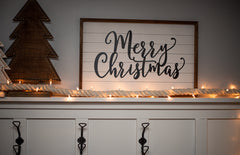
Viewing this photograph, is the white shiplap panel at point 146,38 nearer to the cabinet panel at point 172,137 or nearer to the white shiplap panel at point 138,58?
the white shiplap panel at point 138,58

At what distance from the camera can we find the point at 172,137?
3.88 feet

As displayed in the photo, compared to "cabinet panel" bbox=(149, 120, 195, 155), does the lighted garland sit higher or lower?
higher

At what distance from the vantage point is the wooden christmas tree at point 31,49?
1.29 metres

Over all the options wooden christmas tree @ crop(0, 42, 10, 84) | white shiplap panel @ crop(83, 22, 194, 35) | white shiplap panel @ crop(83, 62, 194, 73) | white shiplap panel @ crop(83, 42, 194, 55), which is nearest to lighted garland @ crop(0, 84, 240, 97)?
wooden christmas tree @ crop(0, 42, 10, 84)

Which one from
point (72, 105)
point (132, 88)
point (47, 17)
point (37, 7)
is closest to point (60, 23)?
point (47, 17)

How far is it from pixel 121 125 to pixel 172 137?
0.38 metres

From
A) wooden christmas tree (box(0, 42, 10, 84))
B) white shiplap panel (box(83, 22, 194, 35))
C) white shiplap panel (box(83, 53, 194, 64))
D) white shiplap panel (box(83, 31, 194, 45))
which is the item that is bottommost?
wooden christmas tree (box(0, 42, 10, 84))

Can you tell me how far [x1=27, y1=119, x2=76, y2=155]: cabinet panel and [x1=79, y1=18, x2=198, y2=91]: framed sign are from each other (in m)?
0.38

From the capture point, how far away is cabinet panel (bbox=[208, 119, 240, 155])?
1199 mm

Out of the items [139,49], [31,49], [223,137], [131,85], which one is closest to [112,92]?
[131,85]

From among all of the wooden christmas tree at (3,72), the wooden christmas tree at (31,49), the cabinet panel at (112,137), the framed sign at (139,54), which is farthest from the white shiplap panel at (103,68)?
the wooden christmas tree at (3,72)

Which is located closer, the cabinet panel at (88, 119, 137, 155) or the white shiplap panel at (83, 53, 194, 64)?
the cabinet panel at (88, 119, 137, 155)

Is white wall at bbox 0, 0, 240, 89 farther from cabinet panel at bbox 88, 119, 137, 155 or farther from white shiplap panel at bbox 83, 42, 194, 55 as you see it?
cabinet panel at bbox 88, 119, 137, 155

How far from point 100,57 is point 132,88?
37cm
